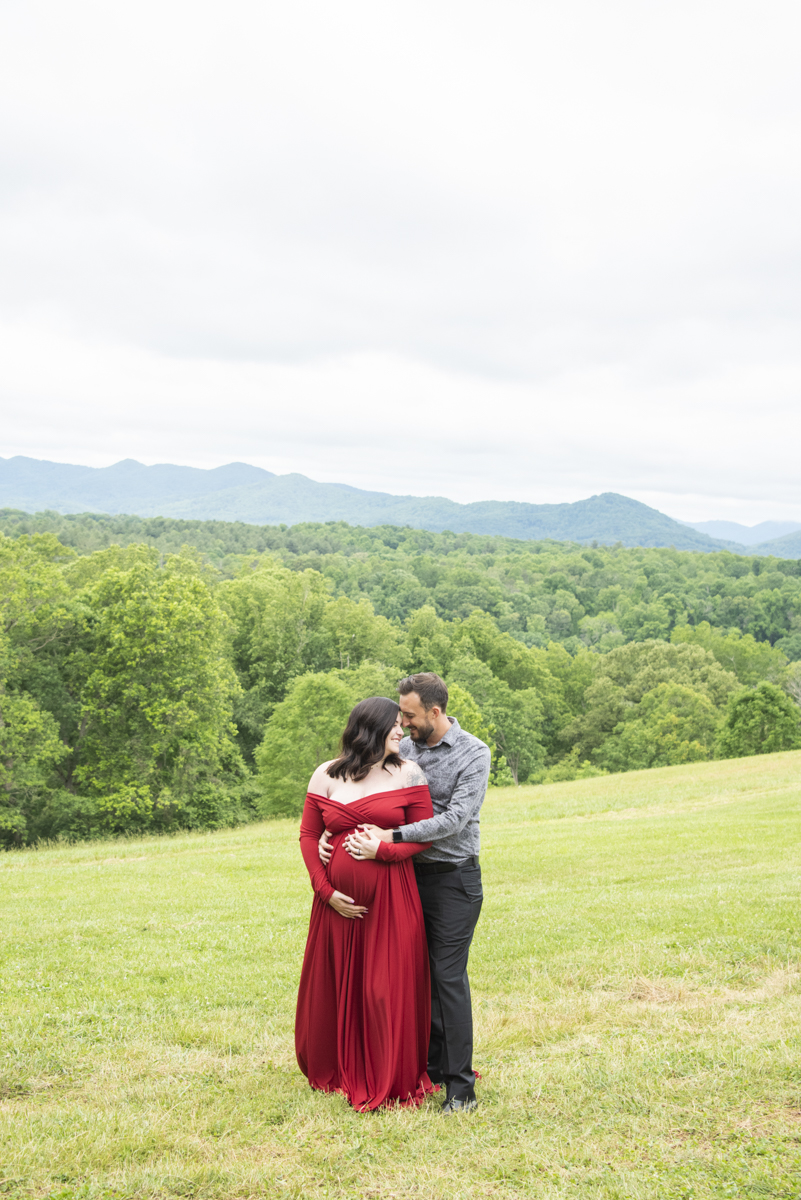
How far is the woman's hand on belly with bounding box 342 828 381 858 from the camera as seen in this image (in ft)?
16.5

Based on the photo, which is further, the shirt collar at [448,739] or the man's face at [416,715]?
the shirt collar at [448,739]

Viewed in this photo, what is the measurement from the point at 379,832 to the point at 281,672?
152 feet

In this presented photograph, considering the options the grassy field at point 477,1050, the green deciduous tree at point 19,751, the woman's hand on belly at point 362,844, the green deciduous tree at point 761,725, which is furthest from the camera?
the green deciduous tree at point 761,725

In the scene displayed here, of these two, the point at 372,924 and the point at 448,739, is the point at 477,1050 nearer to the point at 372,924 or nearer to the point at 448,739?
the point at 372,924

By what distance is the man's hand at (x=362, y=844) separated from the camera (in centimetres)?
502

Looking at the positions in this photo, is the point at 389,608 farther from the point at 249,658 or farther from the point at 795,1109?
the point at 795,1109

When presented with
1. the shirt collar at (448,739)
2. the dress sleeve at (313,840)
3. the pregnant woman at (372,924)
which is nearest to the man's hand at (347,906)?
the pregnant woman at (372,924)

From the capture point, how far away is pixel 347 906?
5141mm

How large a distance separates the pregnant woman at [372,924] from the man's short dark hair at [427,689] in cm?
18

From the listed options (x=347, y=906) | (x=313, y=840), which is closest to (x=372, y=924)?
(x=347, y=906)

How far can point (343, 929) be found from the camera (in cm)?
530

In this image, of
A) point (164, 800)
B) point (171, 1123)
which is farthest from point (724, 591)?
point (171, 1123)

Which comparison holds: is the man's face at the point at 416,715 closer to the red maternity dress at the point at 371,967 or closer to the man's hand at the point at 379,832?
the red maternity dress at the point at 371,967

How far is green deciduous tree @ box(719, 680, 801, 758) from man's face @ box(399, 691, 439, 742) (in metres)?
52.6
